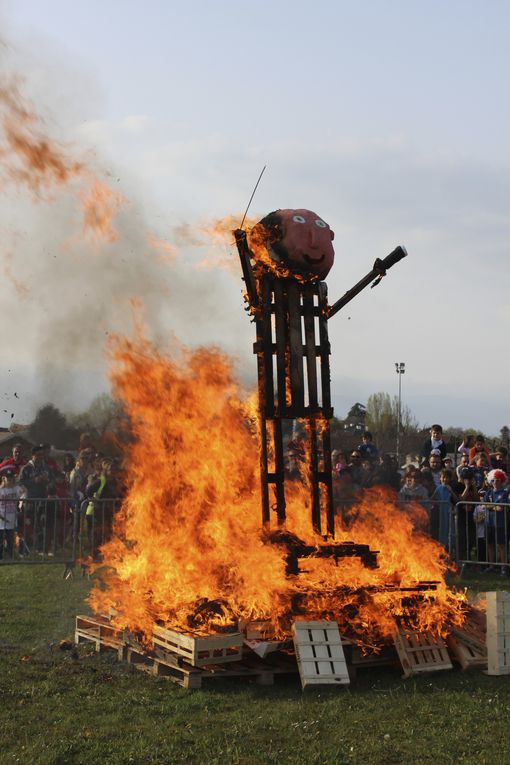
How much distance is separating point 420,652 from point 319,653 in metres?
1.12

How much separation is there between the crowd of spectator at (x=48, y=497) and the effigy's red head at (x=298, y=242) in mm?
6762

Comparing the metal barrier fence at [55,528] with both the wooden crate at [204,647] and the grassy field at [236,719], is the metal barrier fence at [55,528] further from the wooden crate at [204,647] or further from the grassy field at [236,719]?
the wooden crate at [204,647]

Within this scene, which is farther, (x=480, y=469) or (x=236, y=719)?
(x=480, y=469)

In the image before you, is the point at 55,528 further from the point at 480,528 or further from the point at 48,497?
the point at 480,528

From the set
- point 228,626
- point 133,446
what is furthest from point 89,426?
point 228,626

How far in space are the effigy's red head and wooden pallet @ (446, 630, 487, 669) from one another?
4.10 meters

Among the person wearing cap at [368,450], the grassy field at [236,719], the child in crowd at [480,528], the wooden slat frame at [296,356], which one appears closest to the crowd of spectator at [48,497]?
the person wearing cap at [368,450]

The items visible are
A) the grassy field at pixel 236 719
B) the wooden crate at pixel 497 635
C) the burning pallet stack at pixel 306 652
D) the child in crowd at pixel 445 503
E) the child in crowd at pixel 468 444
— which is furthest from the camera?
the child in crowd at pixel 468 444

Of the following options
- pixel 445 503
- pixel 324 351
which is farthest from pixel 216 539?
pixel 445 503

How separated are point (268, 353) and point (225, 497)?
1739 mm

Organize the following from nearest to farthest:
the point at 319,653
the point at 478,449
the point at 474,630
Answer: the point at 319,653 → the point at 474,630 → the point at 478,449

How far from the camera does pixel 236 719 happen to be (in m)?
6.73

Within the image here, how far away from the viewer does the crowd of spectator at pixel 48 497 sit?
1418 cm

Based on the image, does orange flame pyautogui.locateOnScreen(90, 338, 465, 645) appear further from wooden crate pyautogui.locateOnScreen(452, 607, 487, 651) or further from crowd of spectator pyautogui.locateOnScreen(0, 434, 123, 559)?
crowd of spectator pyautogui.locateOnScreen(0, 434, 123, 559)
